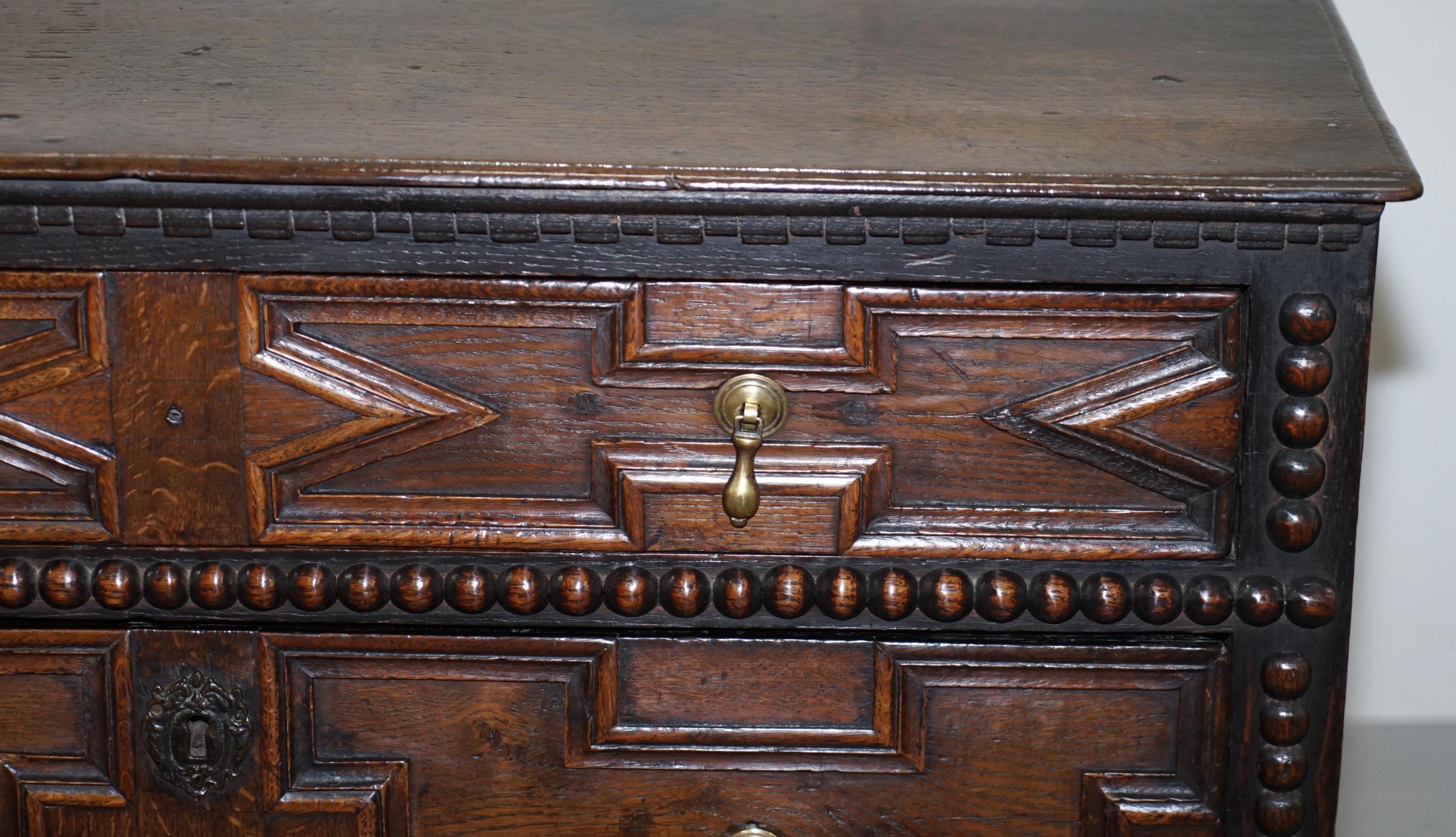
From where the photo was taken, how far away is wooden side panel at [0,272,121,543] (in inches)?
31.8

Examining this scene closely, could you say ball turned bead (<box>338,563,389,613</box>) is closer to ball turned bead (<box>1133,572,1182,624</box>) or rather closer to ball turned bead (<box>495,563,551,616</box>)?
ball turned bead (<box>495,563,551,616</box>)

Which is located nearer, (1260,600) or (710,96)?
(1260,600)

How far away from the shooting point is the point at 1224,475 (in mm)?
809

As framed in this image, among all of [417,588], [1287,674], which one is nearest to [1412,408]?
[1287,674]

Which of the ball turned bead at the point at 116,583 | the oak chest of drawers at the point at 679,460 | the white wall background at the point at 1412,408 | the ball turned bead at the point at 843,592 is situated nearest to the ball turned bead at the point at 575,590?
the oak chest of drawers at the point at 679,460

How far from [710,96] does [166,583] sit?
0.45m

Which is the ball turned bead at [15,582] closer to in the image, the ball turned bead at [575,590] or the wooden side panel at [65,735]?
the wooden side panel at [65,735]

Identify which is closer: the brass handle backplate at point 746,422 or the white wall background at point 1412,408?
the brass handle backplate at point 746,422

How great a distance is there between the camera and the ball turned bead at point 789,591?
2.71 ft

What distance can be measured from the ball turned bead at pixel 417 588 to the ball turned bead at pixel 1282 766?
50cm

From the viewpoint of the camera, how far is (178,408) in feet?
2.68

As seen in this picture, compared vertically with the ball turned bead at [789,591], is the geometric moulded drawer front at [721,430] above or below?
above

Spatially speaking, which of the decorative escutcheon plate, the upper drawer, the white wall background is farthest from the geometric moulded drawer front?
the white wall background

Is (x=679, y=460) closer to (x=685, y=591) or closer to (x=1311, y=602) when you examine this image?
(x=685, y=591)
